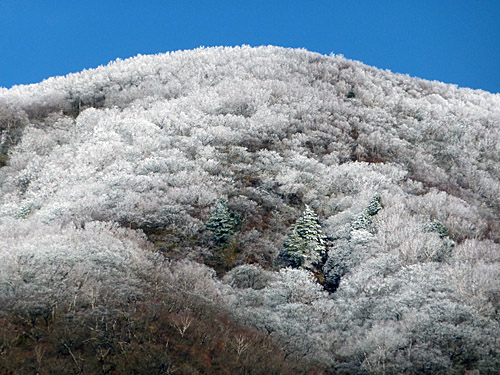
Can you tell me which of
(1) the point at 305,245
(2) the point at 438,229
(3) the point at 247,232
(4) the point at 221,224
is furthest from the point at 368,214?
(4) the point at 221,224

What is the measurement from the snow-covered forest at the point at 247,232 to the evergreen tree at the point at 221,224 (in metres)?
0.21

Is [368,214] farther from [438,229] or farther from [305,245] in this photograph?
[305,245]

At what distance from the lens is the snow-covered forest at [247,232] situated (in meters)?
26.5

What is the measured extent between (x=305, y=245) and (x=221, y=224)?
7042mm

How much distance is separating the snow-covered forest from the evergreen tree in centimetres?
21

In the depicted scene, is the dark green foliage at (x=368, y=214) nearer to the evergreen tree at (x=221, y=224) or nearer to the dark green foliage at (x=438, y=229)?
the dark green foliage at (x=438, y=229)

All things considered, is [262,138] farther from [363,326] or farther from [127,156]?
[363,326]

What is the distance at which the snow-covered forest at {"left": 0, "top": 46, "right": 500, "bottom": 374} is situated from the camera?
26.5 m

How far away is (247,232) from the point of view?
4209 centimetres

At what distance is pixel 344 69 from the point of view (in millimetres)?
92312

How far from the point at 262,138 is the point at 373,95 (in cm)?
2955

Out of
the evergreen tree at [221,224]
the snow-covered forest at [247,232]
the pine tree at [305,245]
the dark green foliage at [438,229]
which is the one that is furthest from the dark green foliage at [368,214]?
the evergreen tree at [221,224]

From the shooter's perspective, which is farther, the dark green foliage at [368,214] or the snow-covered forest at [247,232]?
the dark green foliage at [368,214]

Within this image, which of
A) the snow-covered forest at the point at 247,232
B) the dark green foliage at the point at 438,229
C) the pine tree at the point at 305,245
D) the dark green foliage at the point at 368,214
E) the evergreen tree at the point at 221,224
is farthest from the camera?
the dark green foliage at the point at 368,214
